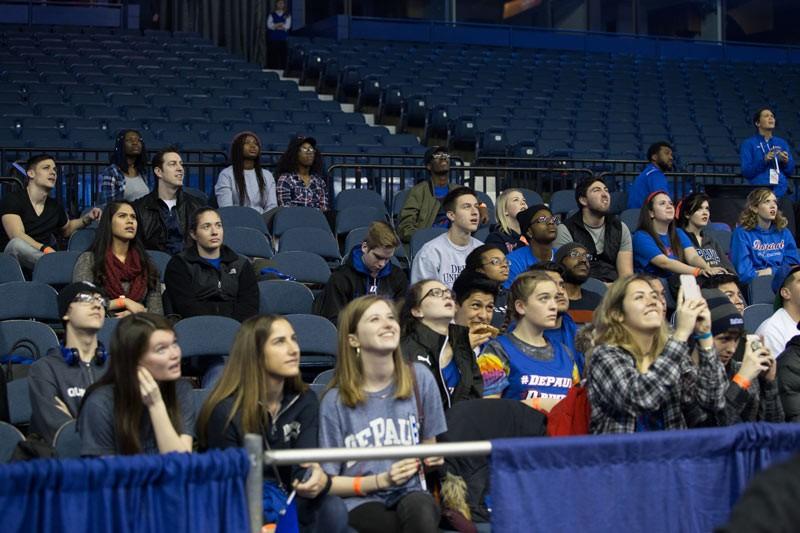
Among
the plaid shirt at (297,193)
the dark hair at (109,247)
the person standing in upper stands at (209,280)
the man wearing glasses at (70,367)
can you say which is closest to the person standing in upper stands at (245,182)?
the plaid shirt at (297,193)

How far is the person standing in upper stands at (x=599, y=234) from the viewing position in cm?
921

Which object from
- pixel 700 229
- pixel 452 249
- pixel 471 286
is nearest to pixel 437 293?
pixel 471 286

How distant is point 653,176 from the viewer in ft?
36.3

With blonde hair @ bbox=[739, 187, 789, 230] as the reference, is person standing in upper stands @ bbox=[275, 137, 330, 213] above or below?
above

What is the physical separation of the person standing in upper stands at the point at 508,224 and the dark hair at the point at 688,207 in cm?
137

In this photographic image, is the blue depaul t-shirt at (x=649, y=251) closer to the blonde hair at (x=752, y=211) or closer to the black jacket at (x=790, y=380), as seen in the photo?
the blonde hair at (x=752, y=211)

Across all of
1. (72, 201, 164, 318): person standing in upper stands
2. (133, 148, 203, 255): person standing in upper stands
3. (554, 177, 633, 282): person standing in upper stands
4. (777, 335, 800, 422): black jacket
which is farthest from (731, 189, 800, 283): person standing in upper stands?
(72, 201, 164, 318): person standing in upper stands

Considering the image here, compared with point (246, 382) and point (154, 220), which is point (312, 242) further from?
point (246, 382)

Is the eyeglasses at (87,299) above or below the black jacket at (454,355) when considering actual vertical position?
above

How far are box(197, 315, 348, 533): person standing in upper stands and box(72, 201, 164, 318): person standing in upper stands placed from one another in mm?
2804

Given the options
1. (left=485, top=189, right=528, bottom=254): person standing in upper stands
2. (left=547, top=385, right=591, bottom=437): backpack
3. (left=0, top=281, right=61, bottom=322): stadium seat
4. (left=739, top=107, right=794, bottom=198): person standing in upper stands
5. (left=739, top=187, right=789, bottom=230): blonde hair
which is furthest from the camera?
(left=739, top=107, right=794, bottom=198): person standing in upper stands

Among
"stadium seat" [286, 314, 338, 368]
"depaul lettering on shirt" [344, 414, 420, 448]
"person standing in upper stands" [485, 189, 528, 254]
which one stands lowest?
"depaul lettering on shirt" [344, 414, 420, 448]

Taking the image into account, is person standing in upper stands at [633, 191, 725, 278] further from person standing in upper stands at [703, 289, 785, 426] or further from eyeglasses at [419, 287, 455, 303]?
eyeglasses at [419, 287, 455, 303]

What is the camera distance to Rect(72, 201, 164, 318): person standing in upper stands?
7598 millimetres
